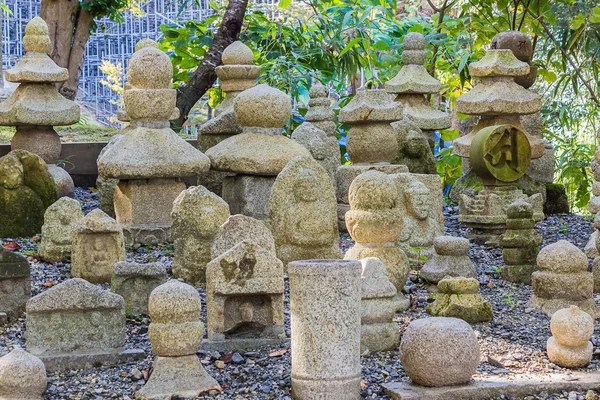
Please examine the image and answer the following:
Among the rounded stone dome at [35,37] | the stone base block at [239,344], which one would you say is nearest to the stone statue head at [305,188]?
the stone base block at [239,344]

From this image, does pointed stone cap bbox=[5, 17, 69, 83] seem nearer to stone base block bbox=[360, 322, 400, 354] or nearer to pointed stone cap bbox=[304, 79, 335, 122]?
pointed stone cap bbox=[304, 79, 335, 122]

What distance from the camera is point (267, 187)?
27.2 feet

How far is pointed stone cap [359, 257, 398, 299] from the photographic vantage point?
5.76 metres

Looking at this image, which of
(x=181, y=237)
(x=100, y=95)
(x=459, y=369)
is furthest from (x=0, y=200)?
(x=100, y=95)

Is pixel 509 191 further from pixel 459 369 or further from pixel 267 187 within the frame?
pixel 459 369

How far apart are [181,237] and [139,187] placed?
A: 143 cm

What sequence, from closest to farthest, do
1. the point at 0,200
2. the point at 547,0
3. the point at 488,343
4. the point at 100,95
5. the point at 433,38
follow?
the point at 488,343, the point at 0,200, the point at 547,0, the point at 433,38, the point at 100,95

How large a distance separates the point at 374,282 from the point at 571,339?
1137 millimetres

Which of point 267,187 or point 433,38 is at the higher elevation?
point 433,38

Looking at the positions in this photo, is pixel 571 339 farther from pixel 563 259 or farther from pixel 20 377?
pixel 20 377

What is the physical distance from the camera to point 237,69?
970cm

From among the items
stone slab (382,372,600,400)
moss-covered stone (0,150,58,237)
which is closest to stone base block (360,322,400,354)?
stone slab (382,372,600,400)

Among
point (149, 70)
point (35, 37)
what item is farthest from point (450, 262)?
point (35, 37)

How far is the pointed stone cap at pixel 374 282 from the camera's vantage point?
5.76m
